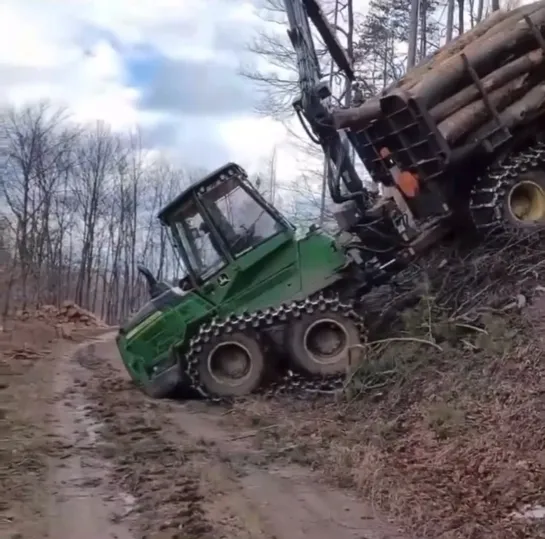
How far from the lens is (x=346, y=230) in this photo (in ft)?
36.1

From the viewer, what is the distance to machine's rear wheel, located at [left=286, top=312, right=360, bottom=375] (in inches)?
404

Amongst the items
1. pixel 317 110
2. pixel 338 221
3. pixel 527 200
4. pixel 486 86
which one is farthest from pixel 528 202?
pixel 317 110

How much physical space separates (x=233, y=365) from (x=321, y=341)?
112 cm

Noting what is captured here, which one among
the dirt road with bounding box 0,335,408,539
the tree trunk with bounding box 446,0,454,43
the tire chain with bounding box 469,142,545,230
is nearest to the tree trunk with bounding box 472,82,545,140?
the tire chain with bounding box 469,142,545,230

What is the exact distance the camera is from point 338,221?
36.2 feet

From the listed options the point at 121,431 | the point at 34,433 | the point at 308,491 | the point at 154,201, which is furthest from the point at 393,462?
the point at 154,201

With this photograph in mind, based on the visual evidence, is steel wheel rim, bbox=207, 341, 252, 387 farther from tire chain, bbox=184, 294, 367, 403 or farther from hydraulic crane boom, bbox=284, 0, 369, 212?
hydraulic crane boom, bbox=284, 0, 369, 212

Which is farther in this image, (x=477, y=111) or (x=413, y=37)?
(x=413, y=37)

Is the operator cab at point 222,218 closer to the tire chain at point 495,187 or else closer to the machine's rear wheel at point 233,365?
the machine's rear wheel at point 233,365

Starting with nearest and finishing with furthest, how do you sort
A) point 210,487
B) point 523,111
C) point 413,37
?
point 210,487, point 523,111, point 413,37

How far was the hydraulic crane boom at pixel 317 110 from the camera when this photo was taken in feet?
36.0

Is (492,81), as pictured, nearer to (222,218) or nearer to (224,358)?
(222,218)

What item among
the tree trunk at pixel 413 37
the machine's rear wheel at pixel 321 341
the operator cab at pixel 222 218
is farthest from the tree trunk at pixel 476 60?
the tree trunk at pixel 413 37

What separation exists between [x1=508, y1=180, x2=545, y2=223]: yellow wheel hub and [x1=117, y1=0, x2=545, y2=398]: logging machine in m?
0.02
